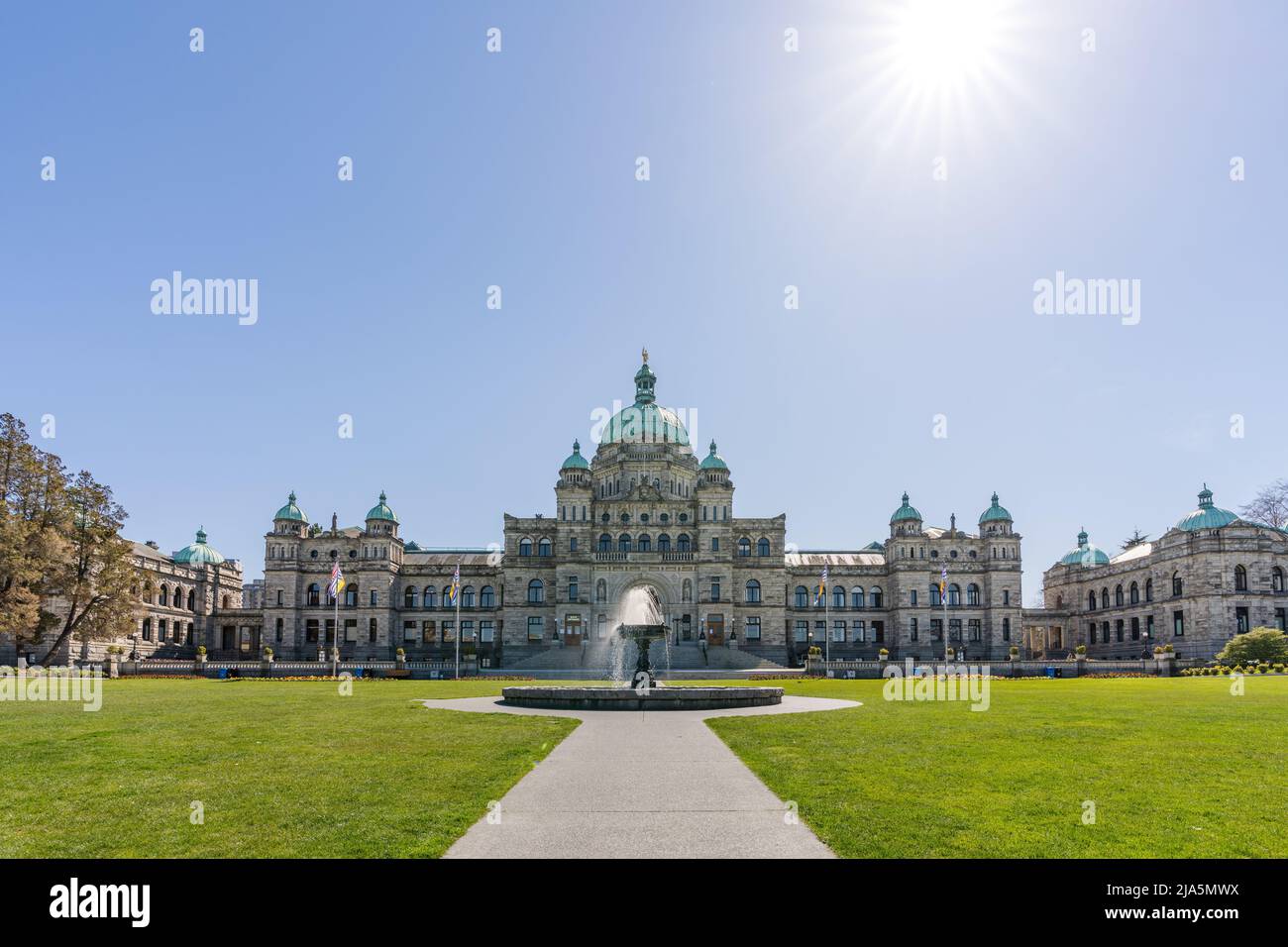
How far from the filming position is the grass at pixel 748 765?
928 cm

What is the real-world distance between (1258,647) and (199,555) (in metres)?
97.6

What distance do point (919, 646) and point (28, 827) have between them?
85305 mm

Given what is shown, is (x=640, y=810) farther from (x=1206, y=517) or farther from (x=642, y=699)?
(x=1206, y=517)

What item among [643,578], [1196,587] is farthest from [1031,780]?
[1196,587]

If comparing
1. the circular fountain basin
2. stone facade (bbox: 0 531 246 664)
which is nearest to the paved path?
the circular fountain basin

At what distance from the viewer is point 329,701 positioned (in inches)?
1251

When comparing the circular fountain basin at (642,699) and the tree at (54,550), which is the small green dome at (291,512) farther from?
the circular fountain basin at (642,699)

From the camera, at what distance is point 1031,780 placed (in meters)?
13.2

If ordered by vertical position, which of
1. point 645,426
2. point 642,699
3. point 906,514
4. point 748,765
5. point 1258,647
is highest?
point 645,426

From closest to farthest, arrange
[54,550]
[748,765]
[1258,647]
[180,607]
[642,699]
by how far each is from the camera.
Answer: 1. [748,765]
2. [642,699]
3. [54,550]
4. [1258,647]
5. [180,607]
